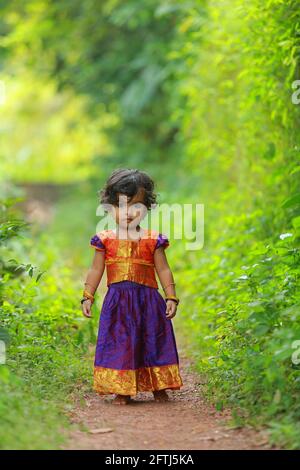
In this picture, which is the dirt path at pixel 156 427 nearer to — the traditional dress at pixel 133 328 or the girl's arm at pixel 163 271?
the traditional dress at pixel 133 328

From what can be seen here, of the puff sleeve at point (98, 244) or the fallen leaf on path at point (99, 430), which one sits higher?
the puff sleeve at point (98, 244)

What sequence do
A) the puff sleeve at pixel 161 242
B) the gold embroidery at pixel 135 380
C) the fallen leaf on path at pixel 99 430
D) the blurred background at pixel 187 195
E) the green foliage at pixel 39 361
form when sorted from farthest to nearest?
the puff sleeve at pixel 161 242, the gold embroidery at pixel 135 380, the blurred background at pixel 187 195, the fallen leaf on path at pixel 99 430, the green foliage at pixel 39 361

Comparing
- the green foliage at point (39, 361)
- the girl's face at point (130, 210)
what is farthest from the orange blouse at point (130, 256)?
the green foliage at point (39, 361)

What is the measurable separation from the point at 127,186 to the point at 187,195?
10081 mm

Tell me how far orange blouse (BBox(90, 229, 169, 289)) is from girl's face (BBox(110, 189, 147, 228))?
0.36 feet

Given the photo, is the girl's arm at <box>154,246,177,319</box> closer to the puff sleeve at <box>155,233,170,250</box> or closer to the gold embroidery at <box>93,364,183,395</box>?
the puff sleeve at <box>155,233,170,250</box>

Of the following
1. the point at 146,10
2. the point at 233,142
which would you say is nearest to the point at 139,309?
the point at 233,142

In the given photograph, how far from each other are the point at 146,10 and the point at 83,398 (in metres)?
11.7

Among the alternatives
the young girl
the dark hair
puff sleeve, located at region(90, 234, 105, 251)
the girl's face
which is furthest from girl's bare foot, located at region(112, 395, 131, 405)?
the dark hair

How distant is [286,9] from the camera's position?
7.57 meters

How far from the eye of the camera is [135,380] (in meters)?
5.76

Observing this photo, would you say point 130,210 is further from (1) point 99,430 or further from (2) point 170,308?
(1) point 99,430

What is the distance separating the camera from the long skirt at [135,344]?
228 inches
